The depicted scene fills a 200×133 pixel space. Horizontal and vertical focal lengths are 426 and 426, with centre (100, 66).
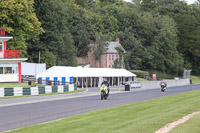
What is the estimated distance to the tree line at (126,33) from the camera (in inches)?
3004

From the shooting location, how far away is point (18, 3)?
5975 centimetres

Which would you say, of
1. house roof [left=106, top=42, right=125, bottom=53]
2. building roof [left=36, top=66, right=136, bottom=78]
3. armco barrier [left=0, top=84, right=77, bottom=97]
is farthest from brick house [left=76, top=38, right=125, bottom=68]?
armco barrier [left=0, top=84, right=77, bottom=97]

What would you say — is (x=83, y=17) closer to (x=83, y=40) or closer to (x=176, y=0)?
(x=83, y=40)

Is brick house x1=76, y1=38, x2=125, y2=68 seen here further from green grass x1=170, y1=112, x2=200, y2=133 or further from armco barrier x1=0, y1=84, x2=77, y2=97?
green grass x1=170, y1=112, x2=200, y2=133

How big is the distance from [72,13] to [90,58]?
11203 mm

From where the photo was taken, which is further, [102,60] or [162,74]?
[162,74]

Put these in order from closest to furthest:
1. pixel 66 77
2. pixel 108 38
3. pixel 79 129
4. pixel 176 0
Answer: pixel 79 129, pixel 66 77, pixel 108 38, pixel 176 0

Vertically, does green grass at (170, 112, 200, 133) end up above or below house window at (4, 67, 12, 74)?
below

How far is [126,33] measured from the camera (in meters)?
107

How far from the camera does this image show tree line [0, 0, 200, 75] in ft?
250

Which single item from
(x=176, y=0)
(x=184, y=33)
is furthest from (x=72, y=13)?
(x=176, y=0)

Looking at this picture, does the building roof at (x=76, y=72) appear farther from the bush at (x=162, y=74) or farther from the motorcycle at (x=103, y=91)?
the bush at (x=162, y=74)

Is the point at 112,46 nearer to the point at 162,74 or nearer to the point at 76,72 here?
the point at 162,74

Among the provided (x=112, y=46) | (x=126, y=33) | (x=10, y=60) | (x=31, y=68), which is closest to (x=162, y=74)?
(x=126, y=33)
